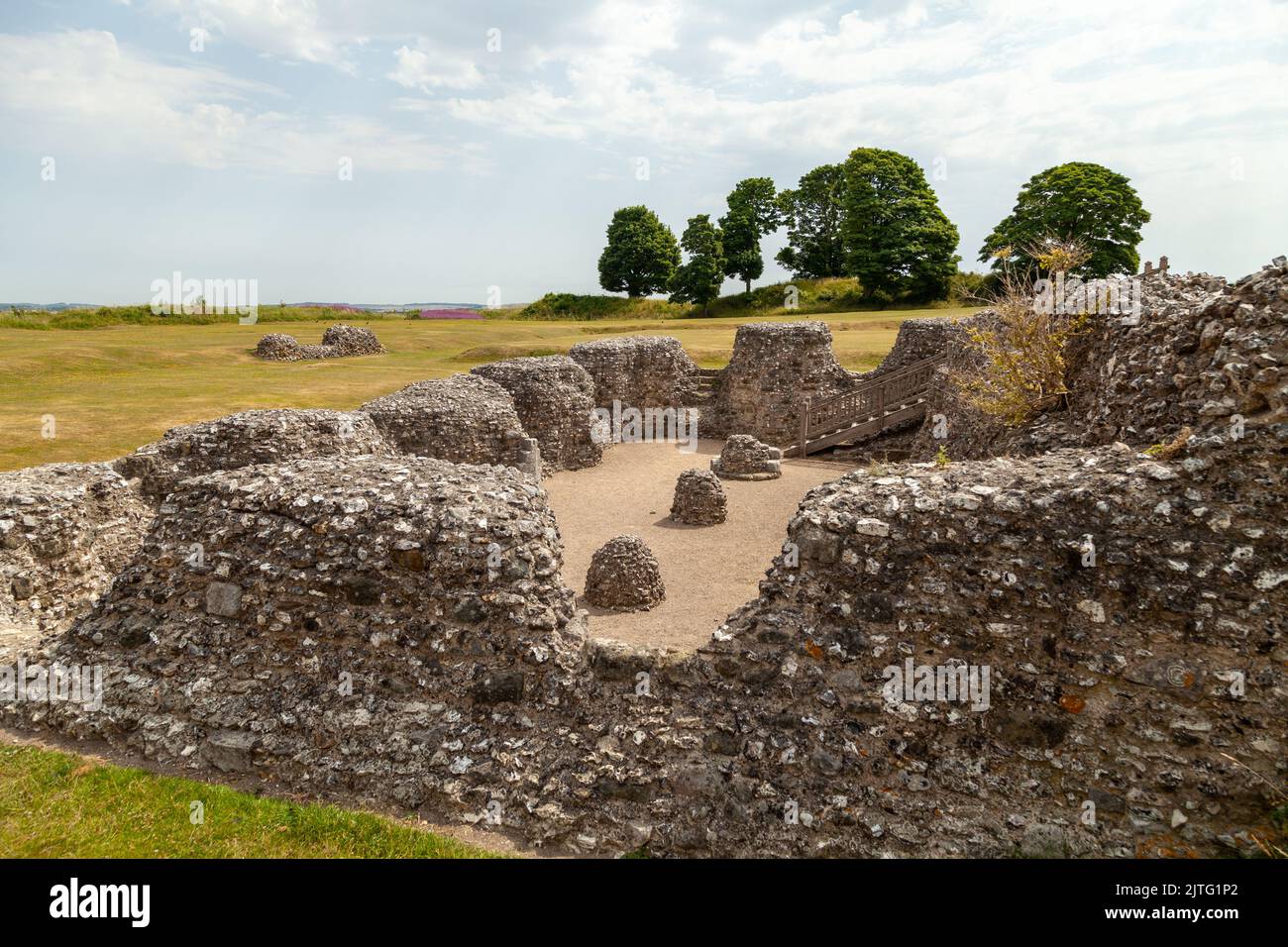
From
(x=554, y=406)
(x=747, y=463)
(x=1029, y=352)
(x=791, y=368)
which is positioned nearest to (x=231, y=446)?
(x=554, y=406)

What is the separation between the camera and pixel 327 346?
39875 millimetres

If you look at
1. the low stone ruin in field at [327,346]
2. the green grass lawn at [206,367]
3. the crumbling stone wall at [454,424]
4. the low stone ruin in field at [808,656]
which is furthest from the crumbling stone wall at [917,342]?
the low stone ruin in field at [327,346]

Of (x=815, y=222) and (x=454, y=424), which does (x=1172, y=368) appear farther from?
(x=815, y=222)

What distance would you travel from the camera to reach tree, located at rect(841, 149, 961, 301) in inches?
2103

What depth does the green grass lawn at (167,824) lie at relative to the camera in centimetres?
566

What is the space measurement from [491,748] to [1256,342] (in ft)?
24.1

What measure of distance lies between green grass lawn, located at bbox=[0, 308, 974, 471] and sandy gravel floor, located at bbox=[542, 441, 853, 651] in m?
9.39

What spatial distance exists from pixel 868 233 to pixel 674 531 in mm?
46406

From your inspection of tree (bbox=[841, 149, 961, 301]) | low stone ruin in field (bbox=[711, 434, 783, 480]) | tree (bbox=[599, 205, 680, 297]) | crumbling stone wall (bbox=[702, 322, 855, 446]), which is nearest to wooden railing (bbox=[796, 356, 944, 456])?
crumbling stone wall (bbox=[702, 322, 855, 446])

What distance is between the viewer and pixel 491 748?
639cm

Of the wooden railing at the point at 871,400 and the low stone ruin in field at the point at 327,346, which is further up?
the low stone ruin in field at the point at 327,346

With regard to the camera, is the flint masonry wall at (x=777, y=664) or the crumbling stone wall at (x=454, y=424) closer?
the flint masonry wall at (x=777, y=664)

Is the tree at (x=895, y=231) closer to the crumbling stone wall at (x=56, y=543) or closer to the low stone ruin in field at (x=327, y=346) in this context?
the low stone ruin in field at (x=327, y=346)

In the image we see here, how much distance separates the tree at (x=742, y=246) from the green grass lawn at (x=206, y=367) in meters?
14.3
